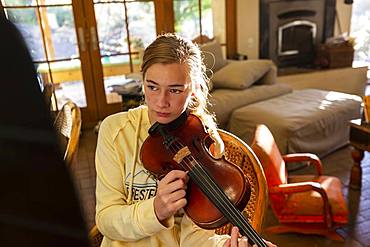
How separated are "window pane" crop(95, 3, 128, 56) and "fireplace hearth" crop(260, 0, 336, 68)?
1.72m

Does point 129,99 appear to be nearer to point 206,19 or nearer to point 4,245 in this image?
point 206,19

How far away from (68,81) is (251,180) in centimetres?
337

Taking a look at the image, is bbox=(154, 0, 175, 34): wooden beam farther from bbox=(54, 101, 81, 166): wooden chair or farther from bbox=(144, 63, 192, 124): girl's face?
bbox=(144, 63, 192, 124): girl's face

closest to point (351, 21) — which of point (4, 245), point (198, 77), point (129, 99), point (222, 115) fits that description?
point (222, 115)

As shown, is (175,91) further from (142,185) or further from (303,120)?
(303,120)

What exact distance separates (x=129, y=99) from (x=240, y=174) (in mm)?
2765

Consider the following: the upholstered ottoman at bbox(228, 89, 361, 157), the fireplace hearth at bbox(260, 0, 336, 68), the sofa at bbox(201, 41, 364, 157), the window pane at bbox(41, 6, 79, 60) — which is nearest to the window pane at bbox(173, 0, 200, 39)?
the sofa at bbox(201, 41, 364, 157)

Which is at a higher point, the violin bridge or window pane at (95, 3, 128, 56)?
window pane at (95, 3, 128, 56)

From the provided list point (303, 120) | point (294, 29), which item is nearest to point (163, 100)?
point (303, 120)

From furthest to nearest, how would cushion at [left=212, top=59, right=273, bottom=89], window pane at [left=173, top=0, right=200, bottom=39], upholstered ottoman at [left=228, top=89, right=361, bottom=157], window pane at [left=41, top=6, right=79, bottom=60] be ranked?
window pane at [left=173, top=0, right=200, bottom=39] < window pane at [left=41, top=6, right=79, bottom=60] < cushion at [left=212, top=59, right=273, bottom=89] < upholstered ottoman at [left=228, top=89, right=361, bottom=157]

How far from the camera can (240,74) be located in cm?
362

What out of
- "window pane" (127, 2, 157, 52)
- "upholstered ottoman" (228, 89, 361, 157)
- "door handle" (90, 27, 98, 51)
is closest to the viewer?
"upholstered ottoman" (228, 89, 361, 157)

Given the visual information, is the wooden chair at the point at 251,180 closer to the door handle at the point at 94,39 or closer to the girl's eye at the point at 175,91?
the girl's eye at the point at 175,91

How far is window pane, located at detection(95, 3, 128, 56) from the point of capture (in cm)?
400
